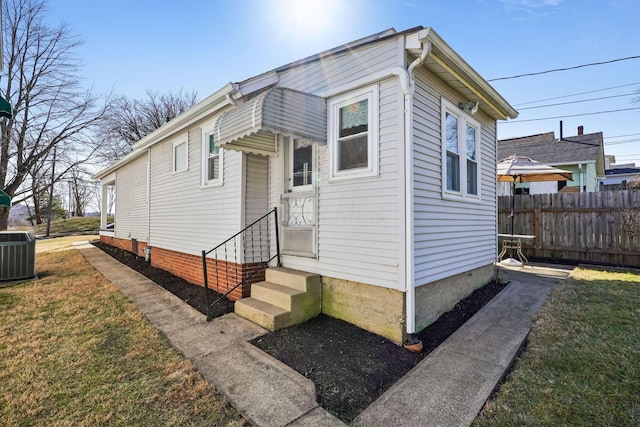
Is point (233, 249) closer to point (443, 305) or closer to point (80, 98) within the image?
point (443, 305)

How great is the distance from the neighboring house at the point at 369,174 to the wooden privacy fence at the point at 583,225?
12.4ft

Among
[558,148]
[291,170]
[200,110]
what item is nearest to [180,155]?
[200,110]

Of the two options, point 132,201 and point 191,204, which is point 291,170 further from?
point 132,201

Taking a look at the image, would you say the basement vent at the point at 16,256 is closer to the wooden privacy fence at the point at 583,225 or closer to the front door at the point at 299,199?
the front door at the point at 299,199

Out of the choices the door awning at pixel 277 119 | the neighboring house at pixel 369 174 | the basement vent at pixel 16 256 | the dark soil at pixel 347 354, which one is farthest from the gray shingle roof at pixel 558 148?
the basement vent at pixel 16 256

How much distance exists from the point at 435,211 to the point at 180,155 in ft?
20.8

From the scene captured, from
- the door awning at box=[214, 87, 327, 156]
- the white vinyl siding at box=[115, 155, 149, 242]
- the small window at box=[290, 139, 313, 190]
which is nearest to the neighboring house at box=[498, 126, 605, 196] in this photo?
the small window at box=[290, 139, 313, 190]

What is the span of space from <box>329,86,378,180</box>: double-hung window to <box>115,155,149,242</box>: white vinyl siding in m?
7.81

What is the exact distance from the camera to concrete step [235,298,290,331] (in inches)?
159

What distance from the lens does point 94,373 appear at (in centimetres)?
311

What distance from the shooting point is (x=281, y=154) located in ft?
17.2

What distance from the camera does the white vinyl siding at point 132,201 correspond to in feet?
34.0

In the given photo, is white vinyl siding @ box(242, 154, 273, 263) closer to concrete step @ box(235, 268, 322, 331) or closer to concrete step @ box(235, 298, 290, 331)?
concrete step @ box(235, 268, 322, 331)

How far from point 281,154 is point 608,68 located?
472 inches
